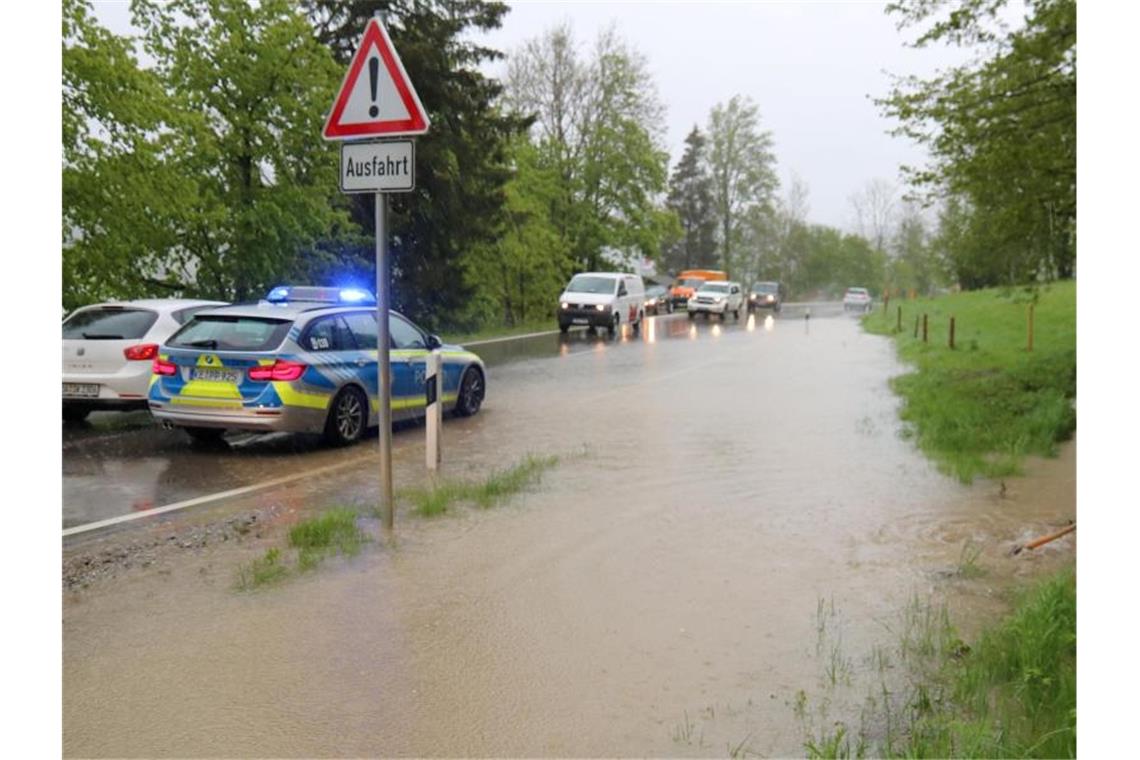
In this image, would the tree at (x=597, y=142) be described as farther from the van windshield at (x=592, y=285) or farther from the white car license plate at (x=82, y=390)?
the white car license plate at (x=82, y=390)

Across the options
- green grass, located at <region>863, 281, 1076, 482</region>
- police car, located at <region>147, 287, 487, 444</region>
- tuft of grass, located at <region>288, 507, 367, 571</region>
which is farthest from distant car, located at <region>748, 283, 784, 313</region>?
tuft of grass, located at <region>288, 507, 367, 571</region>

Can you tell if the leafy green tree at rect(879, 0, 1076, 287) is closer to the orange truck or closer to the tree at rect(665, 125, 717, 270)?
the orange truck

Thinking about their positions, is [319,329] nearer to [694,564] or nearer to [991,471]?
[694,564]

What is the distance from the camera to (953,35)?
13539mm

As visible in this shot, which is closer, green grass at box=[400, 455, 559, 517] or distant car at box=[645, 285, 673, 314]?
green grass at box=[400, 455, 559, 517]

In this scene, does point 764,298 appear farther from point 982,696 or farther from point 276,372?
point 982,696

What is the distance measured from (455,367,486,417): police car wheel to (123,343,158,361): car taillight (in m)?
3.59

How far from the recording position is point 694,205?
91.1 metres

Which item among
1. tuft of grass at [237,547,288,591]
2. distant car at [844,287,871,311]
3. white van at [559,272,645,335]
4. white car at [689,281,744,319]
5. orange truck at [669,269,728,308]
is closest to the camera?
tuft of grass at [237,547,288,591]

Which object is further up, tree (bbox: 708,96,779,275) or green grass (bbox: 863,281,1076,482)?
tree (bbox: 708,96,779,275)

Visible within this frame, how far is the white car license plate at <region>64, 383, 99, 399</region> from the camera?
11.0m

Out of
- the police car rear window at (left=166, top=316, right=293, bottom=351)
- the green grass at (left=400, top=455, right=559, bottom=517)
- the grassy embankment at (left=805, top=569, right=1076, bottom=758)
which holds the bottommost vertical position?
the grassy embankment at (left=805, top=569, right=1076, bottom=758)

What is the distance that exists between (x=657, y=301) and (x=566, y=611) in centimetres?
5001

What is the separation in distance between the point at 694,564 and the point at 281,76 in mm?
18063
